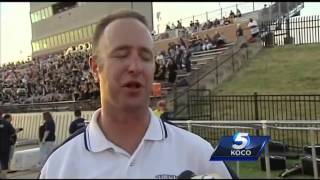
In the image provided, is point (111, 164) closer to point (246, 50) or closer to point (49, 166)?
point (49, 166)

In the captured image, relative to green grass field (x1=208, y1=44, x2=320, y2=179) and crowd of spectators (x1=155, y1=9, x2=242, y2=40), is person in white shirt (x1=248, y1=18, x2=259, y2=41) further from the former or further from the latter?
crowd of spectators (x1=155, y1=9, x2=242, y2=40)

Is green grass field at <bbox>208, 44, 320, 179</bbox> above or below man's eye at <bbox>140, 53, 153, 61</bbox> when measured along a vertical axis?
below

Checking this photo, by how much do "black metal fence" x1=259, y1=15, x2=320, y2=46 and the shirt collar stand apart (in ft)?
56.4

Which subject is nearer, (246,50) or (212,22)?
(246,50)

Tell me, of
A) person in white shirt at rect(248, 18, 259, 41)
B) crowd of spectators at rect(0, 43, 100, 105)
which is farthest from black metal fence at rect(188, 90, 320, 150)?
person in white shirt at rect(248, 18, 259, 41)

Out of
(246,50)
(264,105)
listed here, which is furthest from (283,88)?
(246,50)

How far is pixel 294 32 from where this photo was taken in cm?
2117

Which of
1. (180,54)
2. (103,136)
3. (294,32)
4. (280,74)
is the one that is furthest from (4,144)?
(103,136)

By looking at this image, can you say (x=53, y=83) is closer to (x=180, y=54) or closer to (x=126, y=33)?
(x=180, y=54)

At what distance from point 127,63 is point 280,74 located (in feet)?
59.1

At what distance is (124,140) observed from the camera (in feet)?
6.80

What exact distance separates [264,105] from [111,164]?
15566 mm

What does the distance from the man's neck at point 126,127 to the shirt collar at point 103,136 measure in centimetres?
2

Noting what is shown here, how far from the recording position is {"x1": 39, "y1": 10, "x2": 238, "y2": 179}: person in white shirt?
6.20 ft
